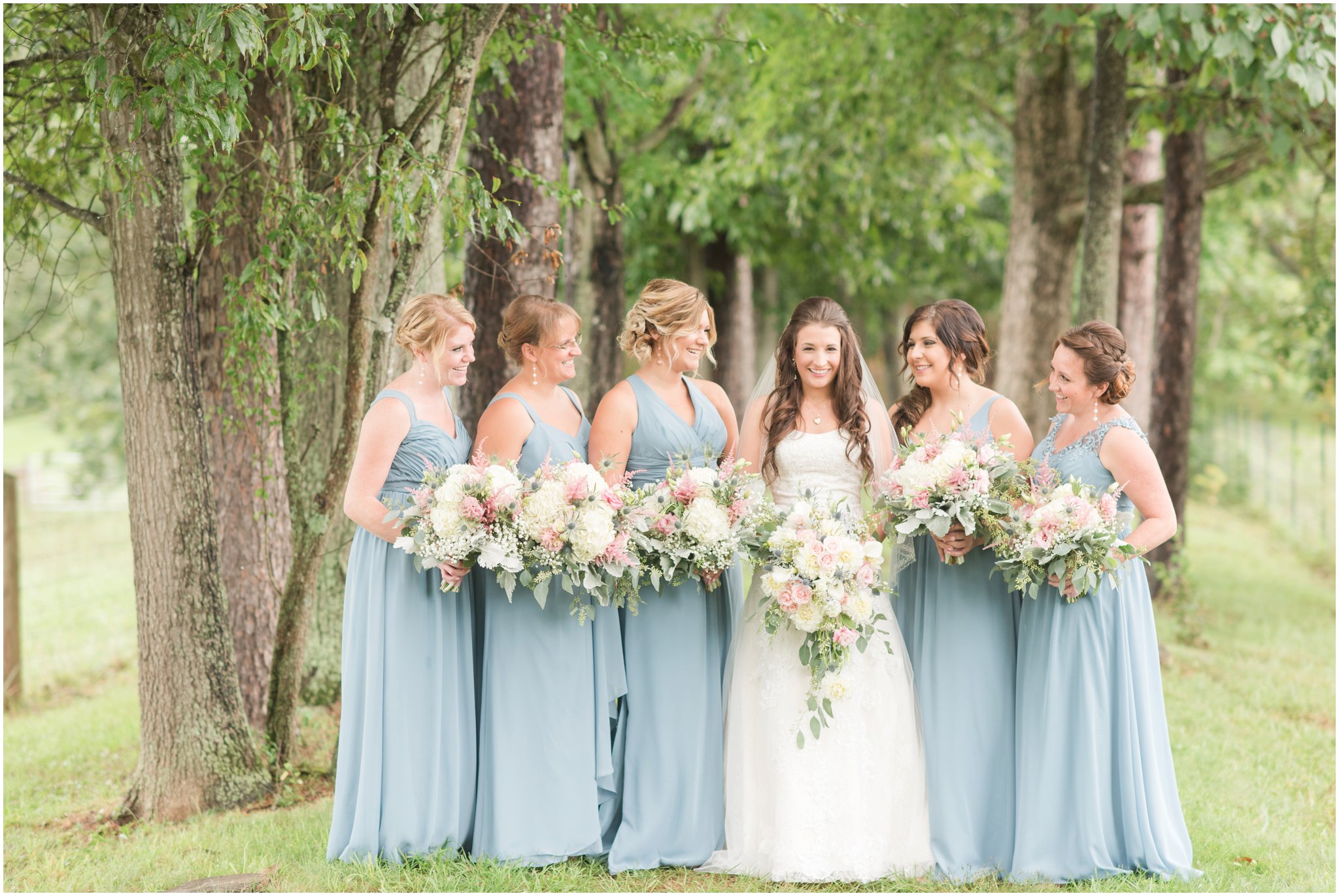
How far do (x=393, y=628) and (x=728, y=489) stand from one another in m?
1.62

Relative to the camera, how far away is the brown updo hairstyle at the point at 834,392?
512 centimetres

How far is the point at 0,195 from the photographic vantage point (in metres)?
6.23

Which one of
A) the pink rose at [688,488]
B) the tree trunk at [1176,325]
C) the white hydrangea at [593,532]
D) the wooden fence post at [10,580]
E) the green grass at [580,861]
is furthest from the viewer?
the tree trunk at [1176,325]

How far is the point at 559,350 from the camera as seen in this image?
4969 millimetres

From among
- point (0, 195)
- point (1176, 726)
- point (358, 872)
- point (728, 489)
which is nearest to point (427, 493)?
point (728, 489)

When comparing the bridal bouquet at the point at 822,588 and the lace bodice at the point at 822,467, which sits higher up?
the lace bodice at the point at 822,467

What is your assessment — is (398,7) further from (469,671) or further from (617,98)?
(617,98)

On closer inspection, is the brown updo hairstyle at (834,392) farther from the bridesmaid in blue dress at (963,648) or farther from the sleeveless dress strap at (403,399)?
the sleeveless dress strap at (403,399)

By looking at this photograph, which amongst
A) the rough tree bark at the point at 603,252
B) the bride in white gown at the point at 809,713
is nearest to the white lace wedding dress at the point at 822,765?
the bride in white gown at the point at 809,713

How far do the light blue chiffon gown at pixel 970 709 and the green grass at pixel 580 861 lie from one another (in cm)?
24

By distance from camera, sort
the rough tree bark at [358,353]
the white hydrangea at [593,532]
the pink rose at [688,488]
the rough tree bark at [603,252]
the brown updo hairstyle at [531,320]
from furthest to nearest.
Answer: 1. the rough tree bark at [603,252]
2. the rough tree bark at [358,353]
3. the brown updo hairstyle at [531,320]
4. the pink rose at [688,488]
5. the white hydrangea at [593,532]

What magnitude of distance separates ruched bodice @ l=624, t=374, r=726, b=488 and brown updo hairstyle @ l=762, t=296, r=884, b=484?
289mm

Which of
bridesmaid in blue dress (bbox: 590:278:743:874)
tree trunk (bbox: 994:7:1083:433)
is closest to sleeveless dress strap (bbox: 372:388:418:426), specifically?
bridesmaid in blue dress (bbox: 590:278:743:874)

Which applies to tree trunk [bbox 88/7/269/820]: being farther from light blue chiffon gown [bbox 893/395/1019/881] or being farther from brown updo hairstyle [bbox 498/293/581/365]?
light blue chiffon gown [bbox 893/395/1019/881]
